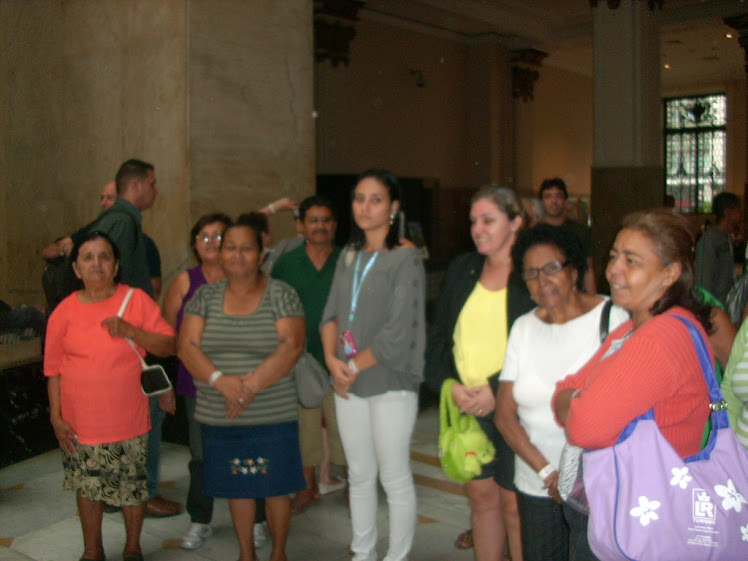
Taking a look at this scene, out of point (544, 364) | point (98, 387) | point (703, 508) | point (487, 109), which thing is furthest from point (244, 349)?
point (487, 109)

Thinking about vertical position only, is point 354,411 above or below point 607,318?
below

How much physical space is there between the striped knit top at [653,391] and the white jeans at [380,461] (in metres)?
1.28

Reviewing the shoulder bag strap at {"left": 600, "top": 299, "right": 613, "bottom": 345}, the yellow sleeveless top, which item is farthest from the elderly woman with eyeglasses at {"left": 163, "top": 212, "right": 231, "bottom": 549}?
the shoulder bag strap at {"left": 600, "top": 299, "right": 613, "bottom": 345}

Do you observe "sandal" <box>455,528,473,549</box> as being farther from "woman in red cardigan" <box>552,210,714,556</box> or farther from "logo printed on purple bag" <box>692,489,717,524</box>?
"logo printed on purple bag" <box>692,489,717,524</box>

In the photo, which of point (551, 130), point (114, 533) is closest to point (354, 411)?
point (114, 533)

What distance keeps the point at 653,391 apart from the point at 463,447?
1.05 metres

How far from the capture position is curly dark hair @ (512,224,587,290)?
2.39 meters

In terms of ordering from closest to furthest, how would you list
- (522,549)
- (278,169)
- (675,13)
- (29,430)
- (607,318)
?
(607,318) < (522,549) < (29,430) < (278,169) < (675,13)

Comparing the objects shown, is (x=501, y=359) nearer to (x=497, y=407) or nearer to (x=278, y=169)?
(x=497, y=407)

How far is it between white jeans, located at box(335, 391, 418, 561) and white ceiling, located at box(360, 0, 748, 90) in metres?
9.95

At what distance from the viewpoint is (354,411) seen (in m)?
3.00

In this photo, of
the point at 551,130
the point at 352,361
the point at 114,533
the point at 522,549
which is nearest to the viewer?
the point at 522,549

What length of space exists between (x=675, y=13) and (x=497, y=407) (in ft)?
42.3

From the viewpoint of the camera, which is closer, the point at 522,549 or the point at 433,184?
the point at 522,549
